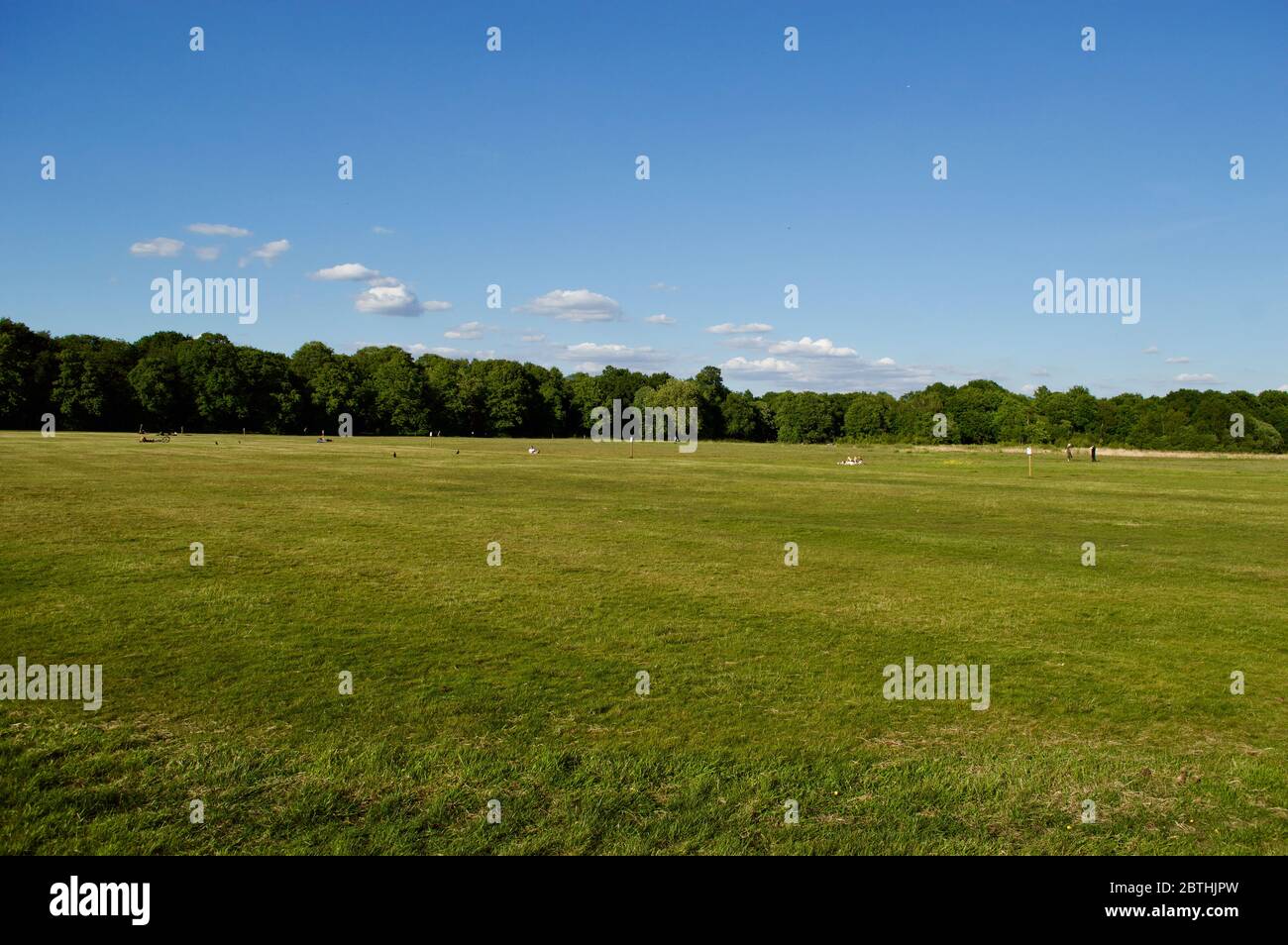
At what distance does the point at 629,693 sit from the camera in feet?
34.0

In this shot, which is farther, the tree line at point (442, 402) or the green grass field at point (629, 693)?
the tree line at point (442, 402)

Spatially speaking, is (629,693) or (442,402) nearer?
(629,693)

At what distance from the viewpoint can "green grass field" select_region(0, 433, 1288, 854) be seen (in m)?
7.03

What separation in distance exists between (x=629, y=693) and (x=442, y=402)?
548ft

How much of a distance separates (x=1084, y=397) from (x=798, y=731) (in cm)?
18352

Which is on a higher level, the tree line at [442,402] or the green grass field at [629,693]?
the tree line at [442,402]

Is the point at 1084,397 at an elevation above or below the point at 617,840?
above

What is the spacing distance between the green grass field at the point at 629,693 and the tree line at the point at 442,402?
4919 inches

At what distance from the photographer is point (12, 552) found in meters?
19.3

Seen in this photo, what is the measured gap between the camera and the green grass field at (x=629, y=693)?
23.1 ft

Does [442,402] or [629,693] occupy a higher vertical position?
[442,402]
